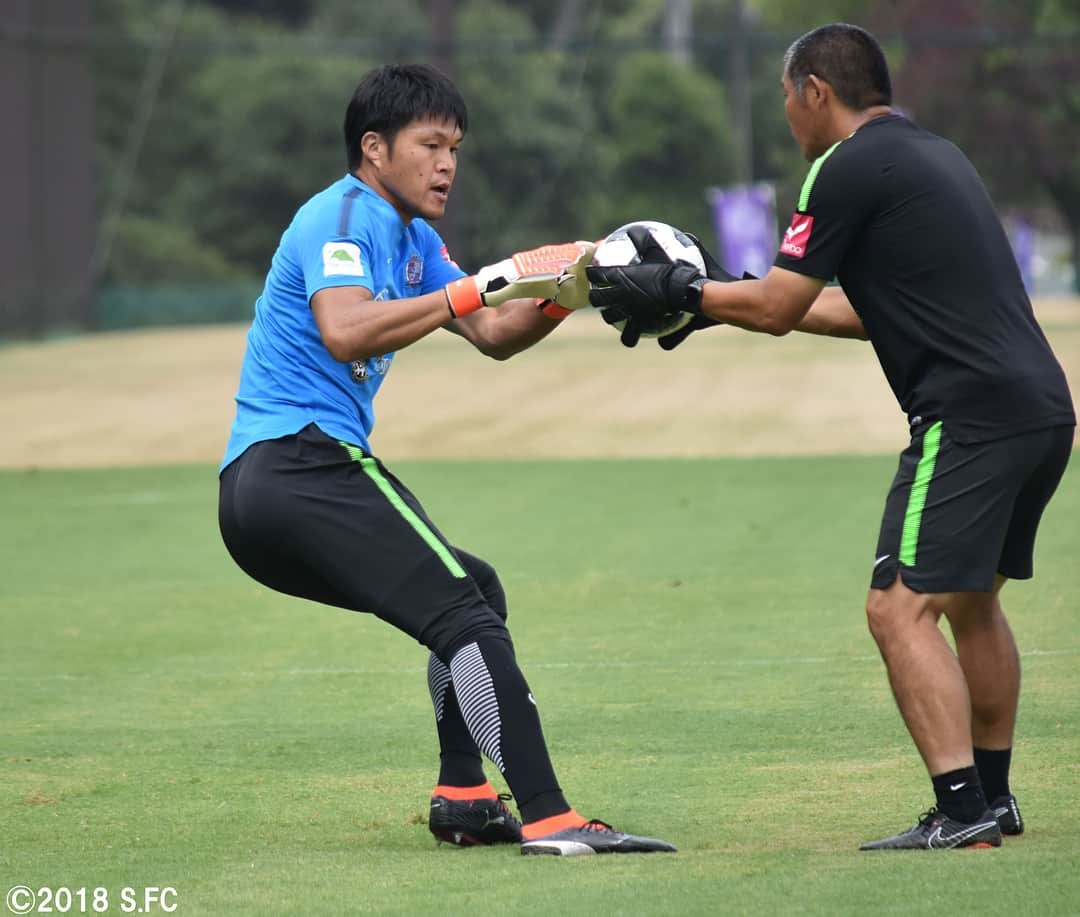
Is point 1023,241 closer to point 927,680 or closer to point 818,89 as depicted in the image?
point 818,89

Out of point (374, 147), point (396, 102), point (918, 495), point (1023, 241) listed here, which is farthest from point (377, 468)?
point (1023, 241)

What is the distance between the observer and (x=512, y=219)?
6266 cm

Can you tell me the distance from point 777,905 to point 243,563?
194 centimetres

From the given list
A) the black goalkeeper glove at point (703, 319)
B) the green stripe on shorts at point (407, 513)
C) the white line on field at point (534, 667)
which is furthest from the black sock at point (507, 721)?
the white line on field at point (534, 667)

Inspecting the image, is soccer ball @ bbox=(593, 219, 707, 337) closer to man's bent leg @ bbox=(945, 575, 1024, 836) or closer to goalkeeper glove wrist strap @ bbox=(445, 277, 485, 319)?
goalkeeper glove wrist strap @ bbox=(445, 277, 485, 319)

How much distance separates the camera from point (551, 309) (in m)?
5.90

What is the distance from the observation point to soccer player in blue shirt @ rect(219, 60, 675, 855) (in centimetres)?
515

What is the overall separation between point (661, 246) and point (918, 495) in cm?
107

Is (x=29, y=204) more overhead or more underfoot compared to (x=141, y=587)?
more overhead

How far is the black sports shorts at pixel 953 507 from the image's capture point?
5078mm

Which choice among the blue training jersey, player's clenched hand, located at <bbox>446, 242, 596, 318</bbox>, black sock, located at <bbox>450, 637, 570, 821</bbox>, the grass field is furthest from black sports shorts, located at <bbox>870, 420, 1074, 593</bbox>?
the blue training jersey

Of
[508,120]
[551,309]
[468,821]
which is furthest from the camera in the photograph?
[508,120]

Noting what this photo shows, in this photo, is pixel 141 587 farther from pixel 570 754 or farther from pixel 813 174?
pixel 813 174

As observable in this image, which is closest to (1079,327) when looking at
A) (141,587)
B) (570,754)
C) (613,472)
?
(613,472)
